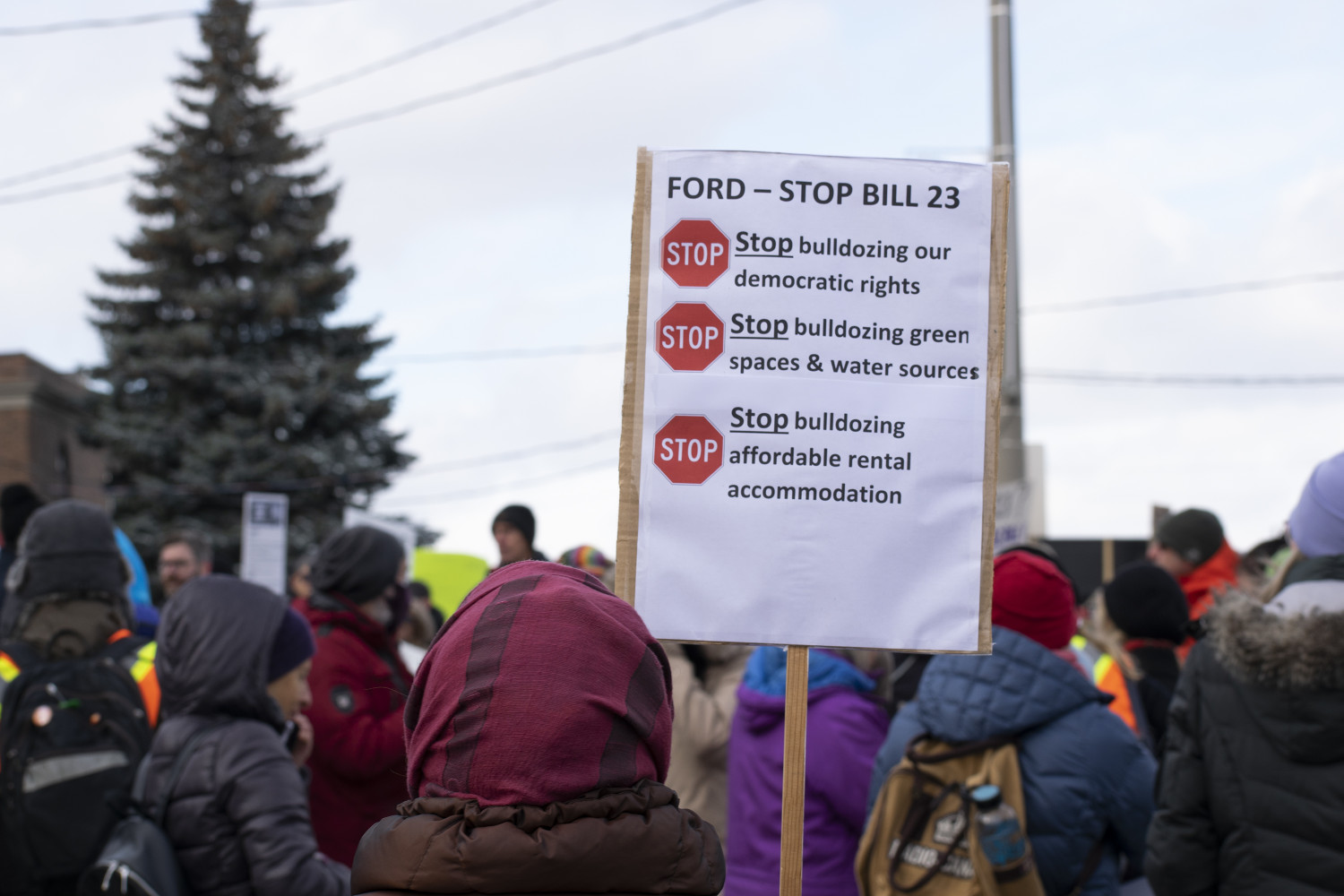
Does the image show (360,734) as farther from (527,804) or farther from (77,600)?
(527,804)

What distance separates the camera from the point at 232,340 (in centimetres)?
3034

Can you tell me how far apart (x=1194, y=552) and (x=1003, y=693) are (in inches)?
Answer: 124

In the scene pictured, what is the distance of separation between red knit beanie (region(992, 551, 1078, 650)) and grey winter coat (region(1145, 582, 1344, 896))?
16.7 inches

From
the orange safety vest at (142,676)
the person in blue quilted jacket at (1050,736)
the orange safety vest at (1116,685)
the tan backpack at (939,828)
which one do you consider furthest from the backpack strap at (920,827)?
the orange safety vest at (142,676)

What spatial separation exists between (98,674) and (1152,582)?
3767 millimetres

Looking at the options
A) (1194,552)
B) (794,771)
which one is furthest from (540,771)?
(1194,552)

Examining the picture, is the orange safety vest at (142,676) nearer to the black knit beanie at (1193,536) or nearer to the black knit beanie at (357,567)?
the black knit beanie at (357,567)

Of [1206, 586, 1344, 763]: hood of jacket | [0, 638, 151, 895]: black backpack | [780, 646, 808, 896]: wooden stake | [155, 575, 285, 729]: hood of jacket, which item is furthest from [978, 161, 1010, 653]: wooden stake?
[0, 638, 151, 895]: black backpack

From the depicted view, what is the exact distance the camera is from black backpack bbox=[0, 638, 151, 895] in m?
3.58

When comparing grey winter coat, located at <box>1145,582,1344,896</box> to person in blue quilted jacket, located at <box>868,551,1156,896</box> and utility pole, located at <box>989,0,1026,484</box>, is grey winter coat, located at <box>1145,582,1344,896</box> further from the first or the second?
utility pole, located at <box>989,0,1026,484</box>

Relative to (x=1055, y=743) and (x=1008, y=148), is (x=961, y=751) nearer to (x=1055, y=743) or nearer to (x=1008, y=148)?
(x=1055, y=743)

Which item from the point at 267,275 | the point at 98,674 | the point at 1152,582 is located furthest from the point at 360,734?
the point at 267,275

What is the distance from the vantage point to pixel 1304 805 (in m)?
3.09

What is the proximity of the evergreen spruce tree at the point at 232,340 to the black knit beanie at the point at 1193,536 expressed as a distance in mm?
24528
